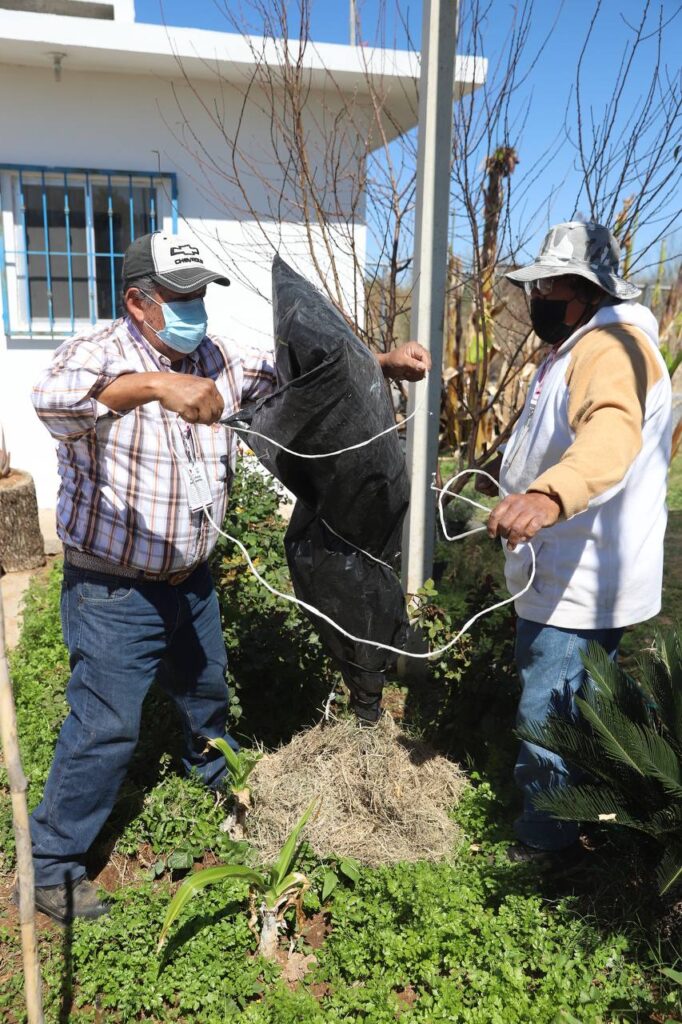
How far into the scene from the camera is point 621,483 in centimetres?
202

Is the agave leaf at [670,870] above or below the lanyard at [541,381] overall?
below

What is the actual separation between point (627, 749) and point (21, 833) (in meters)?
1.49

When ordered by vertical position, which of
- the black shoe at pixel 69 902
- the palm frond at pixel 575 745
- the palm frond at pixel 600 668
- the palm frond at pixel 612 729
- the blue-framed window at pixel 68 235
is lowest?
the black shoe at pixel 69 902

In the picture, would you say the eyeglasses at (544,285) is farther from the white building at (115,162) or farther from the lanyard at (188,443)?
the white building at (115,162)

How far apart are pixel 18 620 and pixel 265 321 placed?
329 cm

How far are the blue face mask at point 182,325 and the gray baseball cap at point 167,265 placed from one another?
5 cm

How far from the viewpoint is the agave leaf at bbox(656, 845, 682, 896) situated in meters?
2.02

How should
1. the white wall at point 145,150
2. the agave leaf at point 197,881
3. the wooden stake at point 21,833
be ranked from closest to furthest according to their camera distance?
the wooden stake at point 21,833 → the agave leaf at point 197,881 → the white wall at point 145,150

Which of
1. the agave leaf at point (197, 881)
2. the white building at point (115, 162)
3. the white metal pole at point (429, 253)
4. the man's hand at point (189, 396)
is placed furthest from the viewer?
the white building at point (115, 162)

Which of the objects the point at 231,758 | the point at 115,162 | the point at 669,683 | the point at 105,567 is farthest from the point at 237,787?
the point at 115,162

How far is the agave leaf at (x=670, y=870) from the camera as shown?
2.02 m

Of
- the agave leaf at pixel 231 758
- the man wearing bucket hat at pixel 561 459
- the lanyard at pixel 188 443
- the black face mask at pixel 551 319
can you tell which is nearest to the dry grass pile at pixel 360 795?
the agave leaf at pixel 231 758

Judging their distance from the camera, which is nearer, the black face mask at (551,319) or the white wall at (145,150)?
the black face mask at (551,319)

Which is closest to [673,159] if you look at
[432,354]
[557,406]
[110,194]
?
[432,354]
